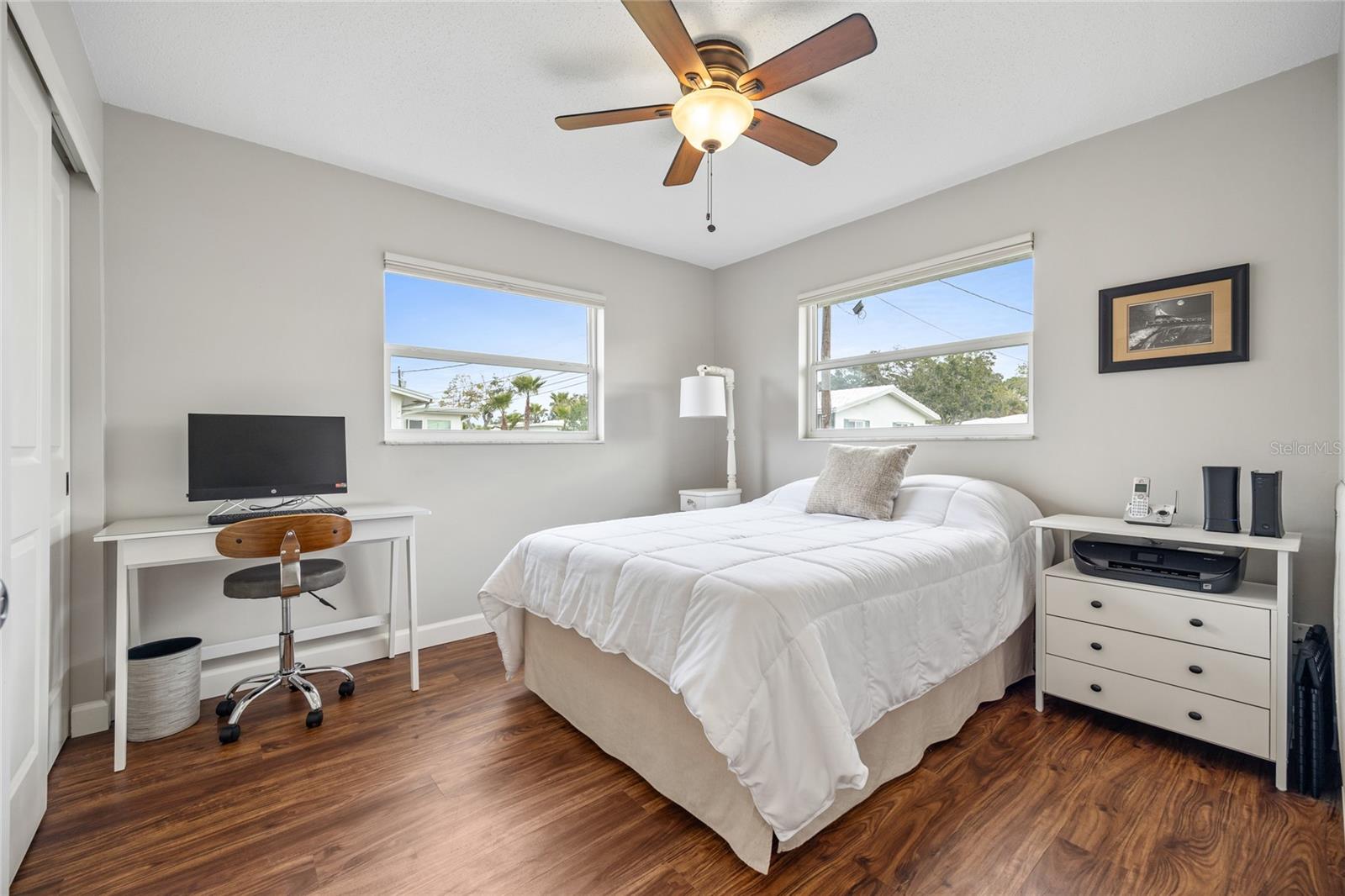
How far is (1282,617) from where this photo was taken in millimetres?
1942

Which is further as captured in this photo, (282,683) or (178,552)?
(282,683)

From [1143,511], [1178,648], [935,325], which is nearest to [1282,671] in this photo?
[1178,648]

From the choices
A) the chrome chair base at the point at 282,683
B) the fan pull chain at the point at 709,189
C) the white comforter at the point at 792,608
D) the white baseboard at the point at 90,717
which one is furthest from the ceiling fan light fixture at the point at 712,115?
the white baseboard at the point at 90,717

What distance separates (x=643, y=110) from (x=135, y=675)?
2.81 m

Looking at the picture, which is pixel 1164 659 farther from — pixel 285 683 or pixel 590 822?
pixel 285 683

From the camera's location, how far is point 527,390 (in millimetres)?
3906

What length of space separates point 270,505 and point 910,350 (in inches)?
141

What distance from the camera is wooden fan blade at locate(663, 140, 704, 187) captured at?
7.68 ft

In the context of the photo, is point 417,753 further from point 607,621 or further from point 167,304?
point 167,304

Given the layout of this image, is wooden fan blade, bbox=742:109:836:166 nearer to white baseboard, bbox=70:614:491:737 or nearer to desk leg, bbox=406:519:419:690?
desk leg, bbox=406:519:419:690

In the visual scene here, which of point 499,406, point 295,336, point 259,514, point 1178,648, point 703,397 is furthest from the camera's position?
point 703,397

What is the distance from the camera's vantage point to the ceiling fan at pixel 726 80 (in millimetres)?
1682

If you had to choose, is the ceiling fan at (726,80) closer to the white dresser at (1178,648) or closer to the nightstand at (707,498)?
the white dresser at (1178,648)

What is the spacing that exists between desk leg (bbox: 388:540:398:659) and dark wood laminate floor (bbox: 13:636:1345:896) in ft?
2.33
